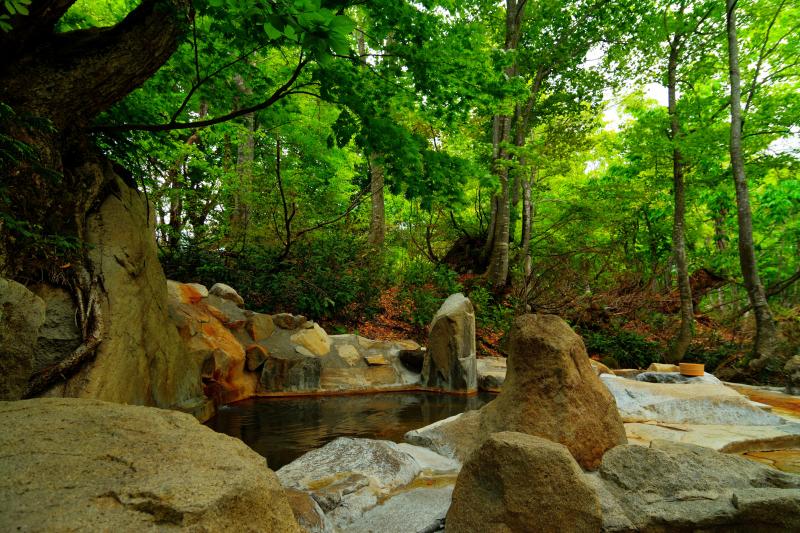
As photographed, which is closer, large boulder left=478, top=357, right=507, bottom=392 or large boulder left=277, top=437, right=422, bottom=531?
large boulder left=277, top=437, right=422, bottom=531

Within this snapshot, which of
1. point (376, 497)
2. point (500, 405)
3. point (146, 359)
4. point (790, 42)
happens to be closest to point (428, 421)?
point (500, 405)

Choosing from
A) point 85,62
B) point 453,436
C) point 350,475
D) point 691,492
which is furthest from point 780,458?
point 85,62

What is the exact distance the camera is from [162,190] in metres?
9.25

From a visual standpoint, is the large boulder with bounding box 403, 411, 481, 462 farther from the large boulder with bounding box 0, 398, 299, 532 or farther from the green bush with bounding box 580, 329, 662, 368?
the green bush with bounding box 580, 329, 662, 368

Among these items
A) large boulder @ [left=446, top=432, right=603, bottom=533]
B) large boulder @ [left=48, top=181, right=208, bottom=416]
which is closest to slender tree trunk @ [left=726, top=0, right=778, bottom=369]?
large boulder @ [left=446, top=432, right=603, bottom=533]

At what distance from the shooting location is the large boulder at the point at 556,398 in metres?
3.36

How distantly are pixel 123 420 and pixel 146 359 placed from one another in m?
3.30

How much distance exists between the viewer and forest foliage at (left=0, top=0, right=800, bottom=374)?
5.07 m

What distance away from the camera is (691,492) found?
253 cm

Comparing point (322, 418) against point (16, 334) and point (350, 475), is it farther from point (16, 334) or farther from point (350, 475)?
point (16, 334)

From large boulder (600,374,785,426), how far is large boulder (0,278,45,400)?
17.7 feet

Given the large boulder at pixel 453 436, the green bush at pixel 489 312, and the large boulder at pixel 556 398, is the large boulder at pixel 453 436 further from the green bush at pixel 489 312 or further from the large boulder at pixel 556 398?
the green bush at pixel 489 312

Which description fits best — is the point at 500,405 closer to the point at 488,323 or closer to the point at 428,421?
→ the point at 428,421

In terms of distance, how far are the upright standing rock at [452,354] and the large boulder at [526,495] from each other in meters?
5.76
